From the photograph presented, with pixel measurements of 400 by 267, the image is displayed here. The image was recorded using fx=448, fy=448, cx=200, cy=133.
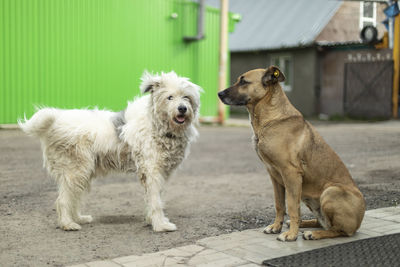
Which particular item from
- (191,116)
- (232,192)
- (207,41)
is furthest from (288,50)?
(191,116)

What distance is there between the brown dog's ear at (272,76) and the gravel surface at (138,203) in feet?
5.66

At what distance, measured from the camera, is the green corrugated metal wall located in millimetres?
13016

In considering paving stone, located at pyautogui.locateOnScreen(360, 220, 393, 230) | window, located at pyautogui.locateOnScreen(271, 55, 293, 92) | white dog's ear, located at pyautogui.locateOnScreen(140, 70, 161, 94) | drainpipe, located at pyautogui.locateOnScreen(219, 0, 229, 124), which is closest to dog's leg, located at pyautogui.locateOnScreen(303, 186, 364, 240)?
paving stone, located at pyautogui.locateOnScreen(360, 220, 393, 230)

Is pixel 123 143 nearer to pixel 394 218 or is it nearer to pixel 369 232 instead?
pixel 369 232

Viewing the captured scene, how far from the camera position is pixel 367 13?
25.0 meters

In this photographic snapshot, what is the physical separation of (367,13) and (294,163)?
2324 cm

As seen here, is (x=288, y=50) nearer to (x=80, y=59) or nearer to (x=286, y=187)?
(x=80, y=59)

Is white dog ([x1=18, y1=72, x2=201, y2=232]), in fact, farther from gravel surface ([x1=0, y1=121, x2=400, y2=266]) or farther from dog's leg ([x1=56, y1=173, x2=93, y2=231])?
gravel surface ([x1=0, y1=121, x2=400, y2=266])

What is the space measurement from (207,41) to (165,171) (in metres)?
13.5

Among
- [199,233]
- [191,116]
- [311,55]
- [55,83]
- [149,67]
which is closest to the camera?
[199,233]

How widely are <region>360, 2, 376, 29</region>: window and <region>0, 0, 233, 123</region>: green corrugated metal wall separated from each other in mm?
11423

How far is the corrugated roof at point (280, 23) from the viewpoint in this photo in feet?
81.0

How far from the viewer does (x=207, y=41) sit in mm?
18172

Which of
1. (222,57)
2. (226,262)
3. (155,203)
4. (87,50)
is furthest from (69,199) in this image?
(222,57)
